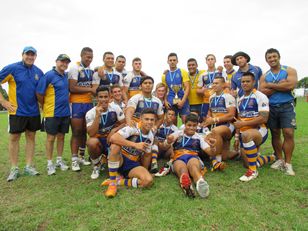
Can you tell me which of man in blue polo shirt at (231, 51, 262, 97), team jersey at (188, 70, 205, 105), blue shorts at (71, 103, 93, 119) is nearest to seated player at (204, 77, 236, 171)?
man in blue polo shirt at (231, 51, 262, 97)

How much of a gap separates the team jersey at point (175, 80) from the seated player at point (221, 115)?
1.20m

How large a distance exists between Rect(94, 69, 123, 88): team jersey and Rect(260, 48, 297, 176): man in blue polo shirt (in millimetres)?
3653

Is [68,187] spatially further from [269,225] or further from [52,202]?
[269,225]

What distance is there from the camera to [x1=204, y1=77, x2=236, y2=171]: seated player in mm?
5527

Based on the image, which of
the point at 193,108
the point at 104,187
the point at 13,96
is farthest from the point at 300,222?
the point at 13,96

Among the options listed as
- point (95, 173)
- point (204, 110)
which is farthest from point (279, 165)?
point (95, 173)

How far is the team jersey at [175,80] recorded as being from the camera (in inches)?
268

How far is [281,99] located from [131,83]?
3.88 metres

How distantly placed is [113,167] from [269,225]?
2.64 m

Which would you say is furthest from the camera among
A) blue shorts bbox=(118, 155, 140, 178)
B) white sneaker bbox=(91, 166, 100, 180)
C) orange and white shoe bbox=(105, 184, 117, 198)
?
white sneaker bbox=(91, 166, 100, 180)

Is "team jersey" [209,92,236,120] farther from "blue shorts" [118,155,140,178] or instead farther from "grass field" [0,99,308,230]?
"blue shorts" [118,155,140,178]

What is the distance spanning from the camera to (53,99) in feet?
17.7

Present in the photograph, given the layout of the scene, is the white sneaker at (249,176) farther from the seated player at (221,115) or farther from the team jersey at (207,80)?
the team jersey at (207,80)

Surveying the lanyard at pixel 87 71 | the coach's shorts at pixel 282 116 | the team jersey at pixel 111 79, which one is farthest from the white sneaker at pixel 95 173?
the coach's shorts at pixel 282 116
